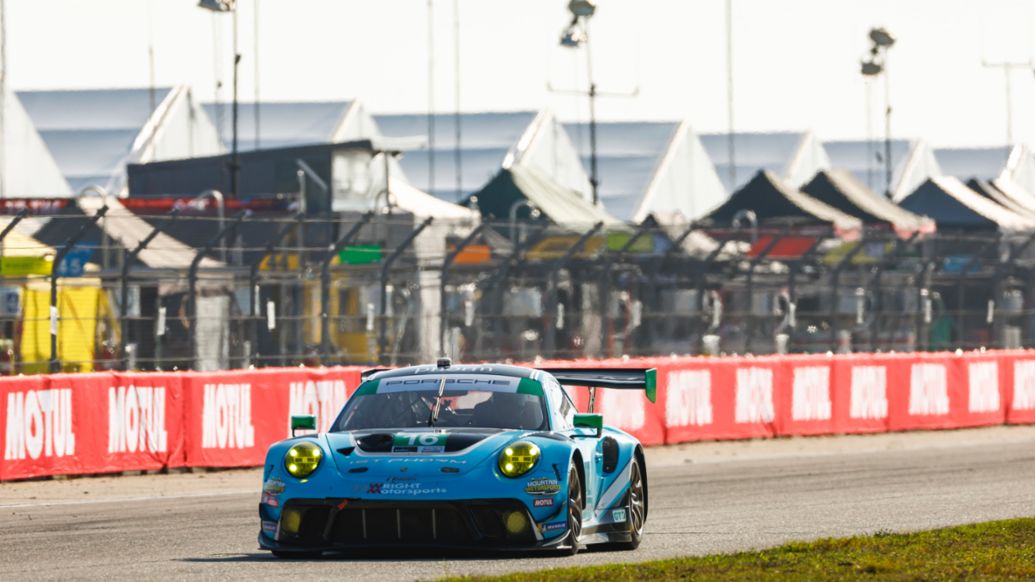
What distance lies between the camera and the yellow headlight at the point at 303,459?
10.4m

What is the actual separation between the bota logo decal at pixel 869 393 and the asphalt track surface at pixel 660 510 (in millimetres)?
2176

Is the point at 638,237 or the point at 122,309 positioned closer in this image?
the point at 122,309

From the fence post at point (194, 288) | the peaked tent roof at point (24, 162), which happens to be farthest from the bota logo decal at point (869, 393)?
the peaked tent roof at point (24, 162)

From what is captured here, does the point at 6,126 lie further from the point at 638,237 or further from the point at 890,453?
the point at 890,453

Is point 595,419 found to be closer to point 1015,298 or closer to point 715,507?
point 715,507

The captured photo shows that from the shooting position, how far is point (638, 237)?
28703mm

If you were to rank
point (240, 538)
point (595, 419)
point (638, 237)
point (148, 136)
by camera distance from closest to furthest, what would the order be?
point (595, 419) → point (240, 538) → point (638, 237) → point (148, 136)

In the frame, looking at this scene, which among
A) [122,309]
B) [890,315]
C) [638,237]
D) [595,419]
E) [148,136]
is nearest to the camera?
[595,419]

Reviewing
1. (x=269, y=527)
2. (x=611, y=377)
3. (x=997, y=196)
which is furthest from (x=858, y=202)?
(x=269, y=527)

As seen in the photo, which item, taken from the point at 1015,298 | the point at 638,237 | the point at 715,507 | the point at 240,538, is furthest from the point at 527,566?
the point at 1015,298

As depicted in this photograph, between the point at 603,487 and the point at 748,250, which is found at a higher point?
the point at 748,250

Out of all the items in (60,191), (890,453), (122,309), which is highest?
(60,191)

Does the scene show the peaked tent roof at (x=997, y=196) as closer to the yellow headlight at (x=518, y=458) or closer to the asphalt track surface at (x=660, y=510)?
the asphalt track surface at (x=660, y=510)

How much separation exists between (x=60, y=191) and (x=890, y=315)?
2319 cm
